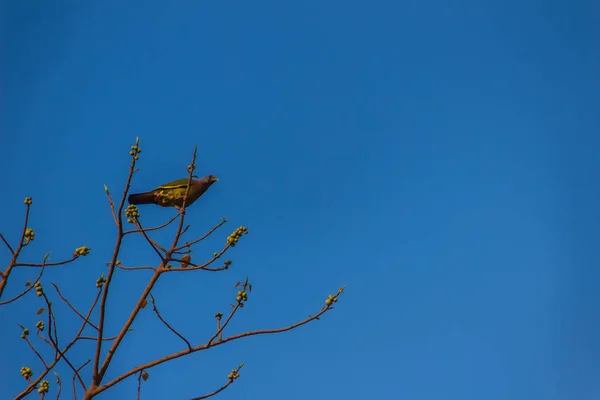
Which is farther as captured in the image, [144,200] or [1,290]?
[144,200]

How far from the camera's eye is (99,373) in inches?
137

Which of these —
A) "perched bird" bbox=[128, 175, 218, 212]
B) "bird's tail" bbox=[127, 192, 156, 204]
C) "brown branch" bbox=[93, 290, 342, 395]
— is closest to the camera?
"brown branch" bbox=[93, 290, 342, 395]

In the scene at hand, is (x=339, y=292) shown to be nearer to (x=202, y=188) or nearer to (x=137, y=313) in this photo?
(x=137, y=313)

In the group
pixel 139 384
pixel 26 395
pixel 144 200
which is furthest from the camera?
pixel 144 200

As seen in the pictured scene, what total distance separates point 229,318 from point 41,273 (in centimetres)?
136

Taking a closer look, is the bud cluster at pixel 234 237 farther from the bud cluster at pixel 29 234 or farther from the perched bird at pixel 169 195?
the perched bird at pixel 169 195

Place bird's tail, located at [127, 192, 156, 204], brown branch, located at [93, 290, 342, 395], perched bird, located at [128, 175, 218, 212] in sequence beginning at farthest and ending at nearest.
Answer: bird's tail, located at [127, 192, 156, 204] < perched bird, located at [128, 175, 218, 212] < brown branch, located at [93, 290, 342, 395]

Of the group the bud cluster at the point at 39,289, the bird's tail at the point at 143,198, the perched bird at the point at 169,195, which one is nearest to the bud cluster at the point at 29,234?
the bud cluster at the point at 39,289

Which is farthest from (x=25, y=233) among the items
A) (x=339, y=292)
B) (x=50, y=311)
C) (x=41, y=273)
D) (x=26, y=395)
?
(x=339, y=292)

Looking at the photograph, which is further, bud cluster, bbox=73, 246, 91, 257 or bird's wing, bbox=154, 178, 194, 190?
bird's wing, bbox=154, 178, 194, 190

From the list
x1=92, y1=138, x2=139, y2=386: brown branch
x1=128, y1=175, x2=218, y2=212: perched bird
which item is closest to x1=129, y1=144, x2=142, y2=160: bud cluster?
x1=92, y1=138, x2=139, y2=386: brown branch

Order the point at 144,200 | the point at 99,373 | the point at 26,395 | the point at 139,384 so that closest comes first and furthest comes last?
the point at 99,373 → the point at 26,395 → the point at 139,384 → the point at 144,200

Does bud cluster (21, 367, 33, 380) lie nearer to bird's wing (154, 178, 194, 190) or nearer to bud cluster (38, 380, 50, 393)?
bud cluster (38, 380, 50, 393)

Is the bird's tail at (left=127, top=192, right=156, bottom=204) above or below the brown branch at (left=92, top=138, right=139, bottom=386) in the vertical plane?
above
